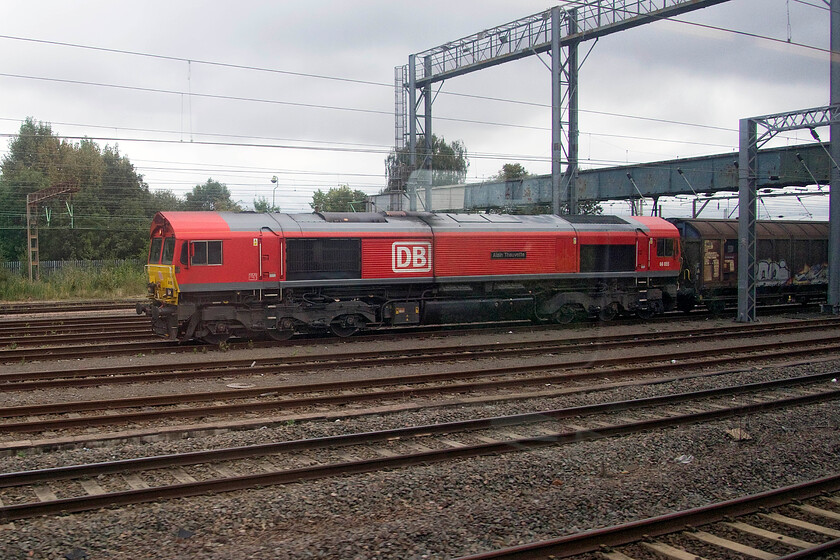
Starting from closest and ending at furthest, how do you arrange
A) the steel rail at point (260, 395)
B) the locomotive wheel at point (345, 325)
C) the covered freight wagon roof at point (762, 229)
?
the steel rail at point (260, 395)
the locomotive wheel at point (345, 325)
the covered freight wagon roof at point (762, 229)

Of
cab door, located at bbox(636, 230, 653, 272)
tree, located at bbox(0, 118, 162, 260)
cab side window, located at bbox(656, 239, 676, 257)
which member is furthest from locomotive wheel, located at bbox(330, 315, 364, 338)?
tree, located at bbox(0, 118, 162, 260)

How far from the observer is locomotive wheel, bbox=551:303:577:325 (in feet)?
68.3

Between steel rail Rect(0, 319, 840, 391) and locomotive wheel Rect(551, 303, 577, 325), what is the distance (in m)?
2.75

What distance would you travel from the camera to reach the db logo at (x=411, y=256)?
18.0 meters

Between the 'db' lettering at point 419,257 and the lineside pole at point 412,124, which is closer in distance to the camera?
the 'db' lettering at point 419,257

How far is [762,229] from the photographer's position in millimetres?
25688

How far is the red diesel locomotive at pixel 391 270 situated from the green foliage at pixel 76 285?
18639 millimetres

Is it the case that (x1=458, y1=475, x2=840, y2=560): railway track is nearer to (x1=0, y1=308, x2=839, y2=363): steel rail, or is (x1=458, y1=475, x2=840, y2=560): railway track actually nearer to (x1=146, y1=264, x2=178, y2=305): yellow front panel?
(x1=0, y1=308, x2=839, y2=363): steel rail

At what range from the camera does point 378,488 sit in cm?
704

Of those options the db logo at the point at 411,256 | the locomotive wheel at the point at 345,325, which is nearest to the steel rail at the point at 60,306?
the locomotive wheel at the point at 345,325

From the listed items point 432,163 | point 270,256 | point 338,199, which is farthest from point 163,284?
point 338,199

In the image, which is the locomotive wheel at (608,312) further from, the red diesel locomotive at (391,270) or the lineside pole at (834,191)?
the lineside pole at (834,191)

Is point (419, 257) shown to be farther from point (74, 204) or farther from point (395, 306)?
point (74, 204)

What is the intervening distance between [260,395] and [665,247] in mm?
15222
